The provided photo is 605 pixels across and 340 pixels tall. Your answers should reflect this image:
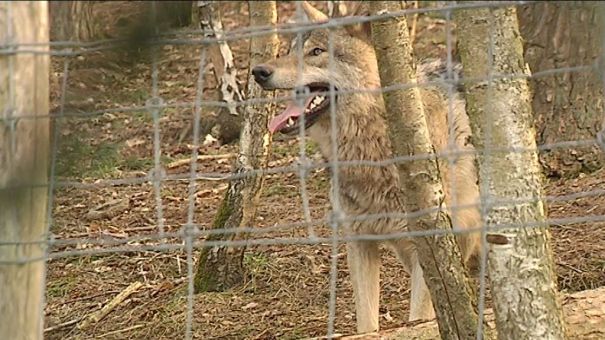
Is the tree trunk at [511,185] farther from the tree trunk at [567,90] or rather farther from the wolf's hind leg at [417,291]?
the tree trunk at [567,90]

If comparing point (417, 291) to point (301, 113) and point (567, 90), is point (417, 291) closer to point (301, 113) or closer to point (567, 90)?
point (301, 113)

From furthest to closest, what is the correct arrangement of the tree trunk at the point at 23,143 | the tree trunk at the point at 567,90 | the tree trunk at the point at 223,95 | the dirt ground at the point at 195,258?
the tree trunk at the point at 223,95, the tree trunk at the point at 567,90, the dirt ground at the point at 195,258, the tree trunk at the point at 23,143

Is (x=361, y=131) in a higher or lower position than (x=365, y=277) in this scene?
higher

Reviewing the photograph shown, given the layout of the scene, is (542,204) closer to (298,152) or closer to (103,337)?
(103,337)

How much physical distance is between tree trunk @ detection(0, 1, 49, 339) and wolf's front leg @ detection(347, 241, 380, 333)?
103 inches

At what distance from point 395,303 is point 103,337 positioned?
1.65 metres

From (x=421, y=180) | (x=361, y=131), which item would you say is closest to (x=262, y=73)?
(x=361, y=131)

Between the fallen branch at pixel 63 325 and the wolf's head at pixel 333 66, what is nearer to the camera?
the wolf's head at pixel 333 66

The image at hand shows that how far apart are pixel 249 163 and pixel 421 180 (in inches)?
88.7

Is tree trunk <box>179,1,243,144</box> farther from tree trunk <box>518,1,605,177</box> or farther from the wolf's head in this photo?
the wolf's head

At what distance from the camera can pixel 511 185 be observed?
355 centimetres

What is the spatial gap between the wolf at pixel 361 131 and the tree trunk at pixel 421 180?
4.42 feet

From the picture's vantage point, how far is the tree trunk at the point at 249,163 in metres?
6.05

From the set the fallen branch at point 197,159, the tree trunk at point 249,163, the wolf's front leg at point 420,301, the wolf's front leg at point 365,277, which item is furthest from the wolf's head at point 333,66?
the fallen branch at point 197,159
